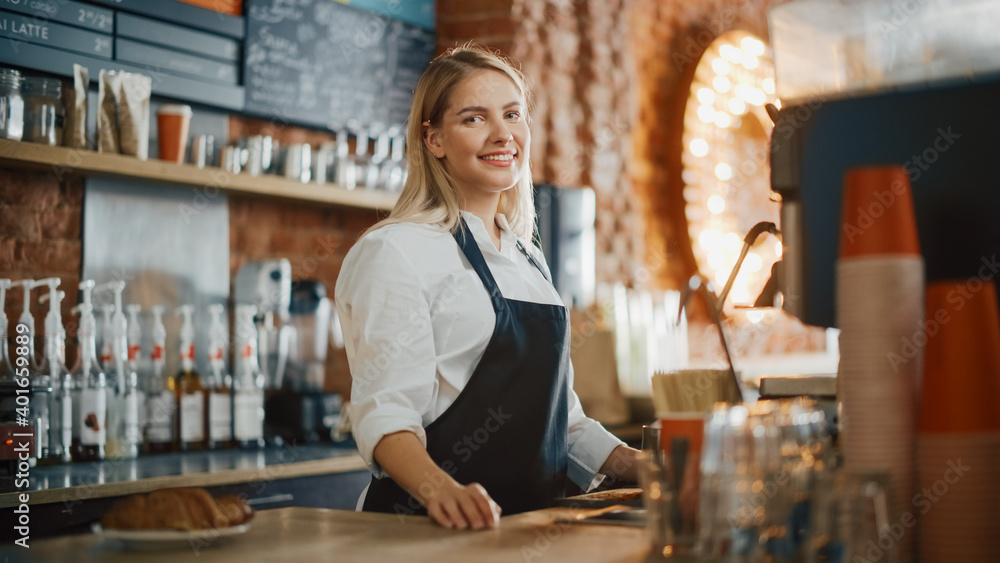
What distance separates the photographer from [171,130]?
271 cm

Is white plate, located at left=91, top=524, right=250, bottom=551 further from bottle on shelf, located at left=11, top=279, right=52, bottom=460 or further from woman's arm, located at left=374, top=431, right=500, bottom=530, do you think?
bottle on shelf, located at left=11, top=279, right=52, bottom=460

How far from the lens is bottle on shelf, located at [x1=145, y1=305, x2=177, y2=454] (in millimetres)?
2637

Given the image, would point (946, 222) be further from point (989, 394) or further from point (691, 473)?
point (691, 473)

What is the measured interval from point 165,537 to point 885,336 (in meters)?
0.79

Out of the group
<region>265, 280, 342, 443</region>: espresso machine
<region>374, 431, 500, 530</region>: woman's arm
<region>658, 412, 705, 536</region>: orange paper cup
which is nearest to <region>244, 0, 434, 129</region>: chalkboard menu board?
<region>265, 280, 342, 443</region>: espresso machine

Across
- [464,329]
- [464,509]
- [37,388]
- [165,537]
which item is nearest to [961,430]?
[464,509]

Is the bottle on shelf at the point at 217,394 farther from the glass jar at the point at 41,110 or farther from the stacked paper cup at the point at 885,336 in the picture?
the stacked paper cup at the point at 885,336

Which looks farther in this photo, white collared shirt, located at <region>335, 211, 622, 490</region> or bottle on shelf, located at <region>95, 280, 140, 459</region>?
bottle on shelf, located at <region>95, 280, 140, 459</region>

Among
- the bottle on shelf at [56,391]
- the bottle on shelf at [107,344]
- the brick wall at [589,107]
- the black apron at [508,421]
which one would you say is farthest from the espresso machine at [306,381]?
the black apron at [508,421]

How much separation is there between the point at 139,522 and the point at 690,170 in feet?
12.4

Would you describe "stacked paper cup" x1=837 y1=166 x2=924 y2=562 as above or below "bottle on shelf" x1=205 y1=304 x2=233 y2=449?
above

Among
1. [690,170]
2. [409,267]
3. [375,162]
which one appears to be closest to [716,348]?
[690,170]

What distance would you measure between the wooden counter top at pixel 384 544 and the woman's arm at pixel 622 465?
0.49m

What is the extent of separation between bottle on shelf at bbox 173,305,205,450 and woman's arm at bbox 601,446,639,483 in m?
1.39
